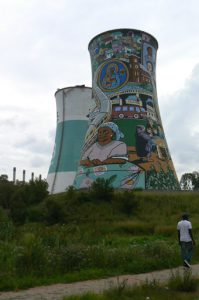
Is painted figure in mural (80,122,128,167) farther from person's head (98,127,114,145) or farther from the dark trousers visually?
the dark trousers

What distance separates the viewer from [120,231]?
13.6 meters

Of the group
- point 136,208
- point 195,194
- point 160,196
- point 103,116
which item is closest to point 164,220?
point 136,208

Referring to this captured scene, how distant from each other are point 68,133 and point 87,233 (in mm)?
15398

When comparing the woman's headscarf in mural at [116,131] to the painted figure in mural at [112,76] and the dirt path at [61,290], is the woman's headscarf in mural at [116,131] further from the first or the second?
the dirt path at [61,290]

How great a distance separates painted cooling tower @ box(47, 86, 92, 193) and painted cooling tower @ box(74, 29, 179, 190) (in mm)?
3525

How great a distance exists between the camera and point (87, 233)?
10508 mm

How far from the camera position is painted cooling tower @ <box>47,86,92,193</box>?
981 inches

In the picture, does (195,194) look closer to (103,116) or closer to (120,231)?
(103,116)

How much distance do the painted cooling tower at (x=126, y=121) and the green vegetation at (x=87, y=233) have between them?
53.0 inches

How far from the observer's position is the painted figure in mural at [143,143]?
65.4 feet

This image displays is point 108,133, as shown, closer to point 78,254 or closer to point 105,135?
point 105,135

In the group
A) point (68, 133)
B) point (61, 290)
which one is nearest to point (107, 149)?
point (68, 133)

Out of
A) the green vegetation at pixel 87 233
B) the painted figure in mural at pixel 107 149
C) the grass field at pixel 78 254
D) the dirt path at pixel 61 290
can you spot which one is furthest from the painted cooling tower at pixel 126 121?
the dirt path at pixel 61 290

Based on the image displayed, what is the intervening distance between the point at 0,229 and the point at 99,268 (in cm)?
355
